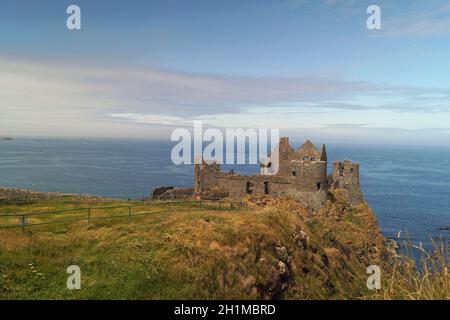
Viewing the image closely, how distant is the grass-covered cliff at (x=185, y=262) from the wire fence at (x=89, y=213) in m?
0.72

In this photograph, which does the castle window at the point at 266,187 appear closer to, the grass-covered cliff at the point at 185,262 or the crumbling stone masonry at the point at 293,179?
the crumbling stone masonry at the point at 293,179

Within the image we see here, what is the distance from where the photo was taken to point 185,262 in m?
16.3

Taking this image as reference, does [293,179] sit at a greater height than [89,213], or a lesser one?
greater

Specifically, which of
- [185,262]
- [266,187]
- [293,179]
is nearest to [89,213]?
[185,262]

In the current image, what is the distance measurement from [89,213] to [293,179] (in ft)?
77.2

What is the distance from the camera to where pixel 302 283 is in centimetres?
2075

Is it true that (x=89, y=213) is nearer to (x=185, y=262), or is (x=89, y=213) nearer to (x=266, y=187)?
(x=185, y=262)

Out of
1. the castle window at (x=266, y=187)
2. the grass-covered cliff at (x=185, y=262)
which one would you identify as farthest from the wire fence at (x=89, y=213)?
the castle window at (x=266, y=187)

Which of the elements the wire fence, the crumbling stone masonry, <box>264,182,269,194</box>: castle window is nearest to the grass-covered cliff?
the wire fence

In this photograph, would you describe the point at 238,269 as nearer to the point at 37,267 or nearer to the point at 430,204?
the point at 37,267

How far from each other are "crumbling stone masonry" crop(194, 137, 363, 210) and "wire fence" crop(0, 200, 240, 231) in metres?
7.82

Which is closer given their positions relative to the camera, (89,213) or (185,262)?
(185,262)
